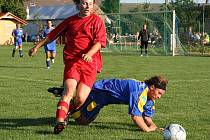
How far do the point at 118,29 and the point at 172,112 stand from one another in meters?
31.5

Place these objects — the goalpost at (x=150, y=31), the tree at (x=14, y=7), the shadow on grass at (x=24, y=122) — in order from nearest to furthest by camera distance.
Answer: the shadow on grass at (x=24, y=122), the goalpost at (x=150, y=31), the tree at (x=14, y=7)

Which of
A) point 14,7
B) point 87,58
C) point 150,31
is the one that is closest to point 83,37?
point 87,58

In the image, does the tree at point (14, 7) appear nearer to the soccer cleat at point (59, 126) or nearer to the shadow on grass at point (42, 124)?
the shadow on grass at point (42, 124)

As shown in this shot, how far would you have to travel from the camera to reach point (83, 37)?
7609 mm

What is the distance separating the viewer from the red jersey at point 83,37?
755 cm

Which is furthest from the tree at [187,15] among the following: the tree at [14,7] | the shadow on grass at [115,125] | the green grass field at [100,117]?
the shadow on grass at [115,125]

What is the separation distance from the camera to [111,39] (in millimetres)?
40938

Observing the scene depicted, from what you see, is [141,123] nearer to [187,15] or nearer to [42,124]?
[42,124]

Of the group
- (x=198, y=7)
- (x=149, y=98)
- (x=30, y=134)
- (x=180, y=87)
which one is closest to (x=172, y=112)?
(x=149, y=98)

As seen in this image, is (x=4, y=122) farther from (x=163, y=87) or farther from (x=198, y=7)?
(x=198, y=7)

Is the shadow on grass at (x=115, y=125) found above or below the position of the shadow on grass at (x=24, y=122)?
below

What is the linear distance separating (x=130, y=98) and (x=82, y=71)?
0.80 m

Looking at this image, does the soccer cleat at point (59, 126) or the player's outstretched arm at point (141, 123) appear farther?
the player's outstretched arm at point (141, 123)

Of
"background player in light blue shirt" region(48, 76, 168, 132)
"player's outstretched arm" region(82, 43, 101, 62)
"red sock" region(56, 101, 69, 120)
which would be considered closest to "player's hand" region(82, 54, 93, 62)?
"player's outstretched arm" region(82, 43, 101, 62)
